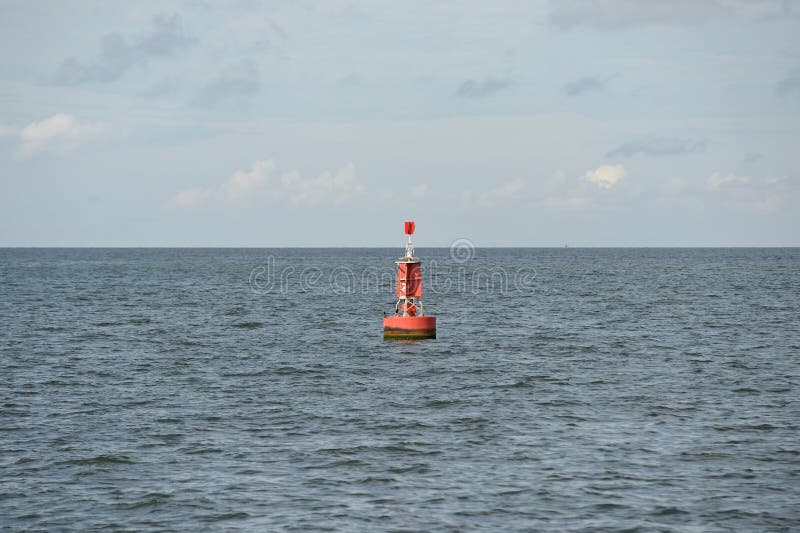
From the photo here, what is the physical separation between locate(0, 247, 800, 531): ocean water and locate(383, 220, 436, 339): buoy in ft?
3.42

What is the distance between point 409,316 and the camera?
45875mm

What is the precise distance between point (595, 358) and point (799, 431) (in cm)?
1607

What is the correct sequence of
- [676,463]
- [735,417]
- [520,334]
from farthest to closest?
[520,334] < [735,417] < [676,463]

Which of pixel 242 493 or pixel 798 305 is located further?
pixel 798 305

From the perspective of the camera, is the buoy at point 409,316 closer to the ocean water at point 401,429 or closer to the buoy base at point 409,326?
the buoy base at point 409,326

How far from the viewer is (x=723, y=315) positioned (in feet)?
211

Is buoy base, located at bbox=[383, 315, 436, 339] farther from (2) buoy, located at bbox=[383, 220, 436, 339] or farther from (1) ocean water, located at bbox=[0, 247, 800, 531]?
(1) ocean water, located at bbox=[0, 247, 800, 531]

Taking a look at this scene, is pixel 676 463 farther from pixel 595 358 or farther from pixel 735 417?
pixel 595 358

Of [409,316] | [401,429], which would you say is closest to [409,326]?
[409,316]

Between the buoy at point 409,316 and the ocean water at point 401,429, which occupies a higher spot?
the buoy at point 409,316

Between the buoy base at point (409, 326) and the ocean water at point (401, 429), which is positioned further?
the buoy base at point (409, 326)

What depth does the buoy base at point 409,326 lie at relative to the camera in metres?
45.4

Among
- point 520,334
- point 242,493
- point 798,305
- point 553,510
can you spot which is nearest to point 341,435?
point 242,493

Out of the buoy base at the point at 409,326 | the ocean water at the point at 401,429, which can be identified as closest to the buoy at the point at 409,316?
the buoy base at the point at 409,326
